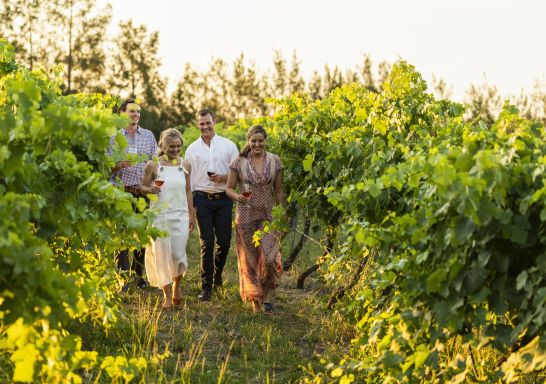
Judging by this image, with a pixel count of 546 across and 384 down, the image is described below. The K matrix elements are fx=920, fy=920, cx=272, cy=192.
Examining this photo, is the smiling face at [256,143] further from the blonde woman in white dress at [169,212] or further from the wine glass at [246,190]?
the blonde woman in white dress at [169,212]

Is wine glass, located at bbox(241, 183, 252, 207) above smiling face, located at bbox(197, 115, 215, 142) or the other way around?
the other way around

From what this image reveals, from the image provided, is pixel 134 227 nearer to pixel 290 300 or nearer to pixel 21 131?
pixel 21 131

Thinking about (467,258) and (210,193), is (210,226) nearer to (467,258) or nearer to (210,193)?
(210,193)

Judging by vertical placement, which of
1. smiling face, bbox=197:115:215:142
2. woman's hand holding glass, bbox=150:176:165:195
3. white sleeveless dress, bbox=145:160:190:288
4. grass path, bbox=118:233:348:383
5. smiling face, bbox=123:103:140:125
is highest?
smiling face, bbox=123:103:140:125

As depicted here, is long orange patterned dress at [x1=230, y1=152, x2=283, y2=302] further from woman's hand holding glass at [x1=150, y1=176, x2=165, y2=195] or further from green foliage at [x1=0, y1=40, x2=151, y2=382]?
green foliage at [x1=0, y1=40, x2=151, y2=382]

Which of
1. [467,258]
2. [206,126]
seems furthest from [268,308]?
[467,258]

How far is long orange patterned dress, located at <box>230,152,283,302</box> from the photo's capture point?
355 inches

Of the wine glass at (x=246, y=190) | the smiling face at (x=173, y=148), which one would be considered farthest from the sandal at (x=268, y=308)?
the smiling face at (x=173, y=148)

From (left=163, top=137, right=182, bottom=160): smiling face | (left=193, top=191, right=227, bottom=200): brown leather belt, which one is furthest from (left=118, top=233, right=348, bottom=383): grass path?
(left=163, top=137, right=182, bottom=160): smiling face

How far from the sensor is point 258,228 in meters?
9.14

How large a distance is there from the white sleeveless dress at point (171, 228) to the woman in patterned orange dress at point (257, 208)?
0.52 meters

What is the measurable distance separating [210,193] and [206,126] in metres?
0.72

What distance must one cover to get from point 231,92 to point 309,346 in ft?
102

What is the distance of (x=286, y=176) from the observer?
973 centimetres
